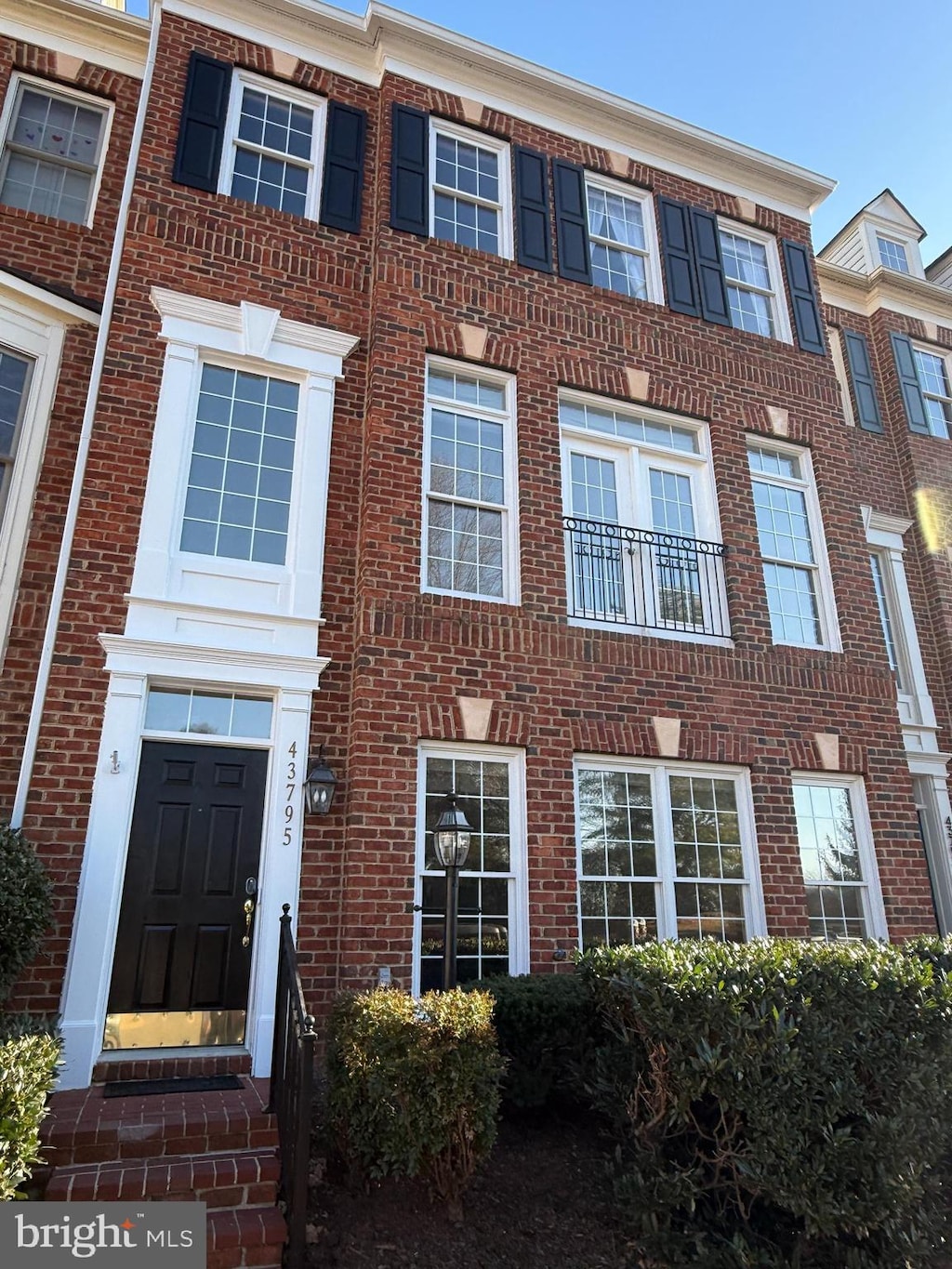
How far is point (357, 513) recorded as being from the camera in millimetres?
7004

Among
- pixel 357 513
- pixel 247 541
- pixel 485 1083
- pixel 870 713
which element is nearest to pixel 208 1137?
pixel 485 1083

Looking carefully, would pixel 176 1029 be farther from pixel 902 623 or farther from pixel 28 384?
pixel 902 623

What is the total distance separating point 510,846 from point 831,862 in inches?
132

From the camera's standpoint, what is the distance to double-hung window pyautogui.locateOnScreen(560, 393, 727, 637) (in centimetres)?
770

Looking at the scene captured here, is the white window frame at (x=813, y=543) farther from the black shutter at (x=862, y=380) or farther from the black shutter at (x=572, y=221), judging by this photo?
the black shutter at (x=862, y=380)

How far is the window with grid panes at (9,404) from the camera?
6.46 m

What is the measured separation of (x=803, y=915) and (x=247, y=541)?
583 cm

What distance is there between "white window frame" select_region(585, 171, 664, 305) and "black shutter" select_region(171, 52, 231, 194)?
3808 millimetres

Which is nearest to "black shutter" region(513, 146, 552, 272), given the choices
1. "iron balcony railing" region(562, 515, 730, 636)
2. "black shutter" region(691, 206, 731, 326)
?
"black shutter" region(691, 206, 731, 326)

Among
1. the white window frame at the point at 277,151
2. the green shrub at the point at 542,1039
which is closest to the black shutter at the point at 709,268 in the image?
the white window frame at the point at 277,151

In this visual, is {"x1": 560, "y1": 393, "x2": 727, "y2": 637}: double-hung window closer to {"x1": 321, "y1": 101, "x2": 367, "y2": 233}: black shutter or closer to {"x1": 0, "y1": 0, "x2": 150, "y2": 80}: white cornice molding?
{"x1": 321, "y1": 101, "x2": 367, "y2": 233}: black shutter

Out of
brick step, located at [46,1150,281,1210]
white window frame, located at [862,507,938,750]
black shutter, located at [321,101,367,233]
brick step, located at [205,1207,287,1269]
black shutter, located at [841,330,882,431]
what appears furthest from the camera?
black shutter, located at [841,330,882,431]

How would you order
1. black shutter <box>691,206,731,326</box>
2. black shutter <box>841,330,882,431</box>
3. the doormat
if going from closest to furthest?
the doormat → black shutter <box>691,206,731,326</box> → black shutter <box>841,330,882,431</box>

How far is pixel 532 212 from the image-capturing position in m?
8.47
